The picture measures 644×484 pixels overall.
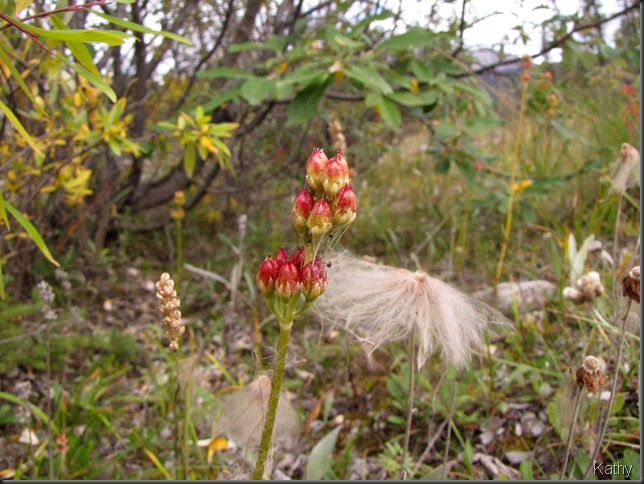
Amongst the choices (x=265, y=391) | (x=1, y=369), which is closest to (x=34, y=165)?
(x=1, y=369)

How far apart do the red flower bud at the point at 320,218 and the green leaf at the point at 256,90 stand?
147 cm

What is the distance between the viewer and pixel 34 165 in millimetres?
2377

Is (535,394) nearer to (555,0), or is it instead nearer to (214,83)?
(555,0)

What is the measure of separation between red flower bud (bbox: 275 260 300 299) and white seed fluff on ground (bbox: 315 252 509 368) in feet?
1.62

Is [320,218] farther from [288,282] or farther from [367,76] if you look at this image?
[367,76]

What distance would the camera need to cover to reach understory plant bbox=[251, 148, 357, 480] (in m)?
0.73

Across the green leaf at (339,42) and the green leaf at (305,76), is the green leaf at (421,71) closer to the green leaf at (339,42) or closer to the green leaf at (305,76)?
the green leaf at (339,42)

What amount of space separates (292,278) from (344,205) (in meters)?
0.11

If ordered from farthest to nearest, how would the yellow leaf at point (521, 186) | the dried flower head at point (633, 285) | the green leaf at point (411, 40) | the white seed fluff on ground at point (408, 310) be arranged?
the yellow leaf at point (521, 186) < the green leaf at point (411, 40) < the white seed fluff on ground at point (408, 310) < the dried flower head at point (633, 285)

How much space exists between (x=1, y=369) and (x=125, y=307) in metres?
1.14

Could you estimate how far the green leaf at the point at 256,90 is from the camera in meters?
2.15

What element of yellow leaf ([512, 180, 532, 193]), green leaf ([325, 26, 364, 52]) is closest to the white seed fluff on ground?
green leaf ([325, 26, 364, 52])

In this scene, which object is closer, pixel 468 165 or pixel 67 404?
pixel 67 404

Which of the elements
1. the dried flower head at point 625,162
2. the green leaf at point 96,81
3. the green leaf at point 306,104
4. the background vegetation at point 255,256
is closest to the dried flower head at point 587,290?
the background vegetation at point 255,256
